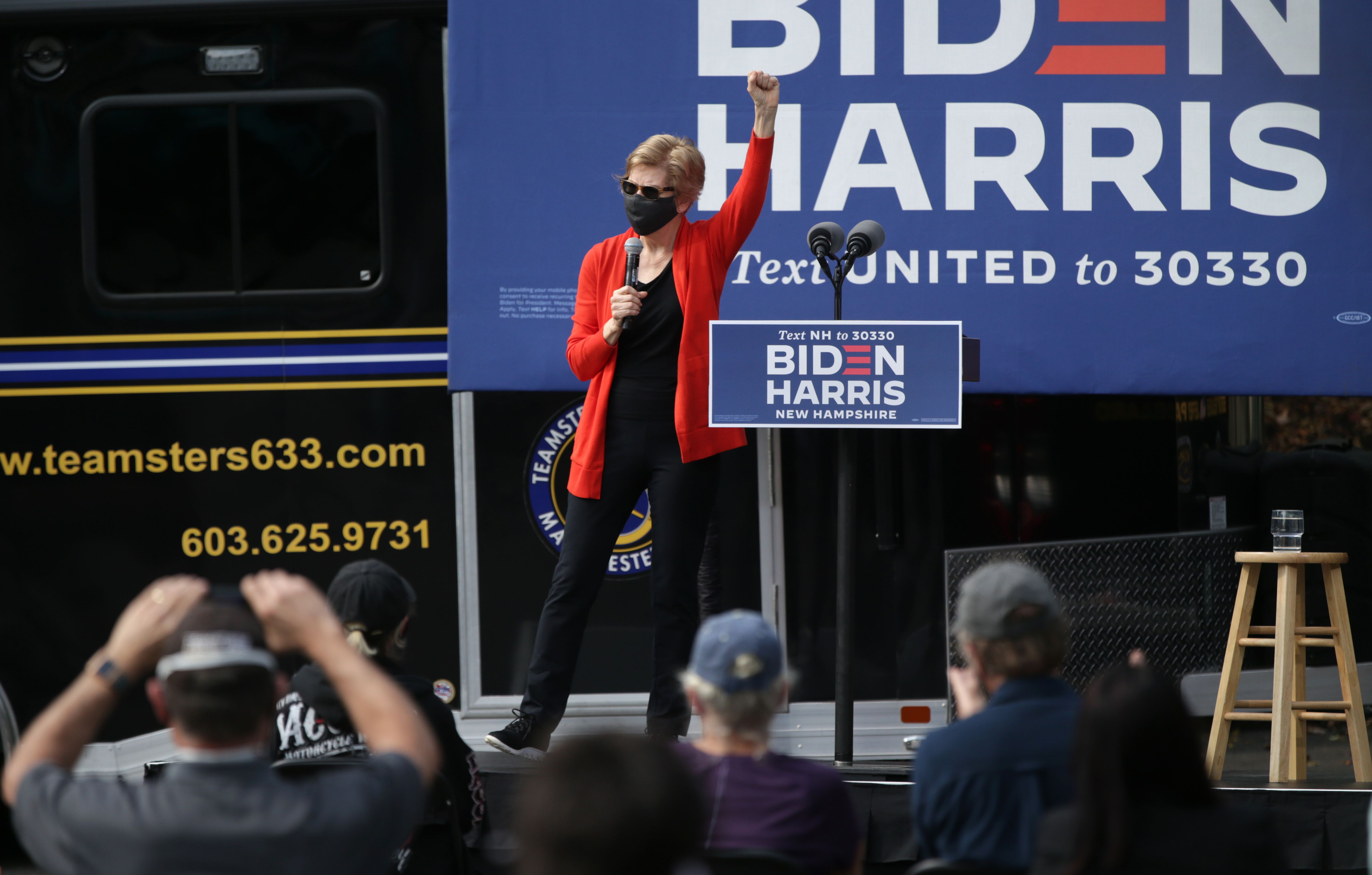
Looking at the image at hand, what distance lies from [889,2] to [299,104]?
6.54 feet

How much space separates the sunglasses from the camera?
3914mm

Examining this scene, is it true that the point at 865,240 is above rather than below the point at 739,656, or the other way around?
above

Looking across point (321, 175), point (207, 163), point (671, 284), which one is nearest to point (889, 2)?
point (671, 284)

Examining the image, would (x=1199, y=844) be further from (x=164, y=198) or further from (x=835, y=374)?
(x=164, y=198)

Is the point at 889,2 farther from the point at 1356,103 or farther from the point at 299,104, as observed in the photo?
the point at 299,104

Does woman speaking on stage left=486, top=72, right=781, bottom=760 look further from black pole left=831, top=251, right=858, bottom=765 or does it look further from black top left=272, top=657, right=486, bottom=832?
black top left=272, top=657, right=486, bottom=832

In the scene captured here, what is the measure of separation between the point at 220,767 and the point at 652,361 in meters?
2.40

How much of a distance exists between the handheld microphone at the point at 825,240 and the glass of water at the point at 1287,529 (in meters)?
1.74

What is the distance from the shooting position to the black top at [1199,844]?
181 centimetres

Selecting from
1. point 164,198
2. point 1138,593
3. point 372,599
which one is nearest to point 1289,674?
point 1138,593

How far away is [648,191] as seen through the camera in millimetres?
3916

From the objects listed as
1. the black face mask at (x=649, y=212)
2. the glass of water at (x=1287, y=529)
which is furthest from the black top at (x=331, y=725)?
the glass of water at (x=1287, y=529)

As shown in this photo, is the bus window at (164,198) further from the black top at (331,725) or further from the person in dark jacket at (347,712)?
the black top at (331,725)

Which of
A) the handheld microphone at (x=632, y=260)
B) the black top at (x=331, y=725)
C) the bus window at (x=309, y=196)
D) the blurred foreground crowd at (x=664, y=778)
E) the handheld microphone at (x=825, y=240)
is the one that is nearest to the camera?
the blurred foreground crowd at (x=664, y=778)
